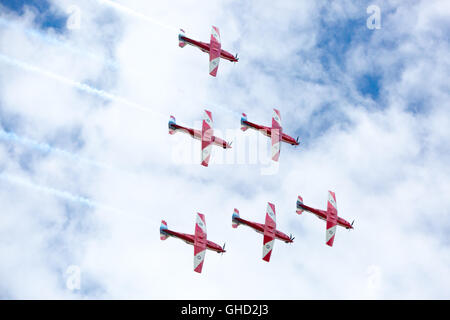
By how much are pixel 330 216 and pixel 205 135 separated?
26045 millimetres

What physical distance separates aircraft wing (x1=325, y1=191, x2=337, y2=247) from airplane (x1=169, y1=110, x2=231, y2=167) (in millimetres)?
20276

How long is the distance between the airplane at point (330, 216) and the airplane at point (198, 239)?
679 inches

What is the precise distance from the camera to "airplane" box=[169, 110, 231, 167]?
3482 inches

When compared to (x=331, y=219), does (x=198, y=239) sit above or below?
A: below

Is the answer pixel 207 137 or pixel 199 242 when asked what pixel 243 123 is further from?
pixel 199 242

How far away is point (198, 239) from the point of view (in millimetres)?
88125

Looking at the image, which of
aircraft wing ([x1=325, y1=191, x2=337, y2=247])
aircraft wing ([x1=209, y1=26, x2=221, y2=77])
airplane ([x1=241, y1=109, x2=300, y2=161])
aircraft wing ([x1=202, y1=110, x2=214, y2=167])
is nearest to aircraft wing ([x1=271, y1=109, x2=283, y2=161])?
airplane ([x1=241, y1=109, x2=300, y2=161])

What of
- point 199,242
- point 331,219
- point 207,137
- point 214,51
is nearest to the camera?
point 199,242

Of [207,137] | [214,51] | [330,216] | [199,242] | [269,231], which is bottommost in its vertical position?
[199,242]

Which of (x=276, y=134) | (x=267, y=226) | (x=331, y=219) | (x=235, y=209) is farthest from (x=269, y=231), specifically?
(x=276, y=134)

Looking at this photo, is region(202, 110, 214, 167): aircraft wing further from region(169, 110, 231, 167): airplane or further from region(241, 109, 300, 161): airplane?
region(241, 109, 300, 161): airplane

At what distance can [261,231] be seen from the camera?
9212 cm
